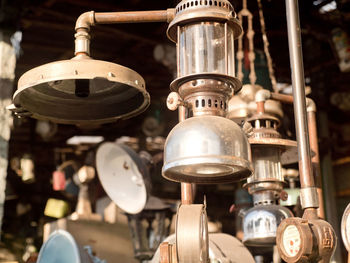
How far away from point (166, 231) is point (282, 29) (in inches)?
98.2

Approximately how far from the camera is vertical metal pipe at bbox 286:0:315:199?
2.12 m

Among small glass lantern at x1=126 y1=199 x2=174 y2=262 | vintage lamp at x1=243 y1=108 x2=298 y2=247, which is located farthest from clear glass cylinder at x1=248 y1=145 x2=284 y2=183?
small glass lantern at x1=126 y1=199 x2=174 y2=262

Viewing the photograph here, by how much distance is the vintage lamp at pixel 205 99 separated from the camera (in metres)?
1.94

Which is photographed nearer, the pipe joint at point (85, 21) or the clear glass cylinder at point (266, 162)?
the pipe joint at point (85, 21)

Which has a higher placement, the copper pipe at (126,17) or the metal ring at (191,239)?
the copper pipe at (126,17)

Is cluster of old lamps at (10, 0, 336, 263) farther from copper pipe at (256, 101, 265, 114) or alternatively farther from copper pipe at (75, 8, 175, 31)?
copper pipe at (256, 101, 265, 114)

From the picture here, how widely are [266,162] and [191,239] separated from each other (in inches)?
36.6

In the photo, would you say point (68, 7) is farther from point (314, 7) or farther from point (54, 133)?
point (314, 7)

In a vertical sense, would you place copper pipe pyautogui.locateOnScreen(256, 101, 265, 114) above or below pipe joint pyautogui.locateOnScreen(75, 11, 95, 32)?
below

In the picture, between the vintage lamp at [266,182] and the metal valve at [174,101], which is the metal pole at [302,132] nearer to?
the metal valve at [174,101]

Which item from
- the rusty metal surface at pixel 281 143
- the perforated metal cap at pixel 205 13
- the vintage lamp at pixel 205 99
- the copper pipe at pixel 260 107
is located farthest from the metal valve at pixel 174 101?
the copper pipe at pixel 260 107

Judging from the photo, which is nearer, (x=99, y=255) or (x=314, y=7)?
(x=99, y=255)

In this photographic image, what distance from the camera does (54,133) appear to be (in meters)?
7.15

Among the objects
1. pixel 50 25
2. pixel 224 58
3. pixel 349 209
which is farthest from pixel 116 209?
pixel 224 58
